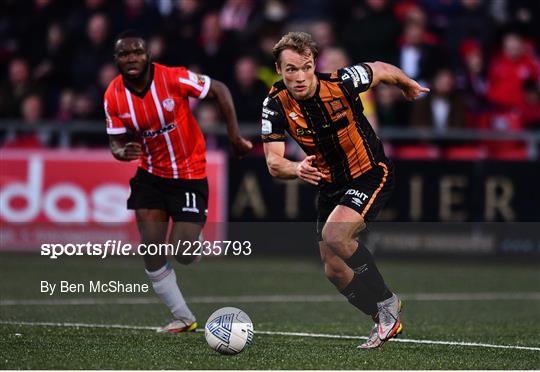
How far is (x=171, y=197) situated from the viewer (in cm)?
998

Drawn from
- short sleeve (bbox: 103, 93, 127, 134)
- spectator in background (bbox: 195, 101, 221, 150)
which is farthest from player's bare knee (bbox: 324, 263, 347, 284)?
spectator in background (bbox: 195, 101, 221, 150)

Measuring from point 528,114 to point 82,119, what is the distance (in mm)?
5916

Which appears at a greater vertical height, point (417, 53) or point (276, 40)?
point (276, 40)

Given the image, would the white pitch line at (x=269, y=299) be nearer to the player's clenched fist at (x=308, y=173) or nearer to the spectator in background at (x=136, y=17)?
the player's clenched fist at (x=308, y=173)

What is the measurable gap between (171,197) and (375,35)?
7427 mm

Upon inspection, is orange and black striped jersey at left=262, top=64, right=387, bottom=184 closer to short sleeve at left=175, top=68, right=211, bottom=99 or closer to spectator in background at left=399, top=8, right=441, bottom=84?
short sleeve at left=175, top=68, right=211, bottom=99

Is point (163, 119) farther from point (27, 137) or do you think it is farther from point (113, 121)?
point (27, 137)

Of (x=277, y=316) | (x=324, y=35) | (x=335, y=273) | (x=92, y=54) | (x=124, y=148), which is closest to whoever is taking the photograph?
(x=335, y=273)

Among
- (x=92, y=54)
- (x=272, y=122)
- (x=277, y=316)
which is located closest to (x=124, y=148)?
(x=272, y=122)

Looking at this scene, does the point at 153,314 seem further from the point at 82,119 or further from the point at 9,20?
the point at 9,20

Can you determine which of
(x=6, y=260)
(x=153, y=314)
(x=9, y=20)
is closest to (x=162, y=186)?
(x=153, y=314)

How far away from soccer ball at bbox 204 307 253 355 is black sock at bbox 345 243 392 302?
3.34 feet

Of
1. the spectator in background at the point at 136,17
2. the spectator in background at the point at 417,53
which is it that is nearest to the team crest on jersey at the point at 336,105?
the spectator in background at the point at 417,53

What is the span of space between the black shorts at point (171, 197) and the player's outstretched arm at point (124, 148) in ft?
1.28
